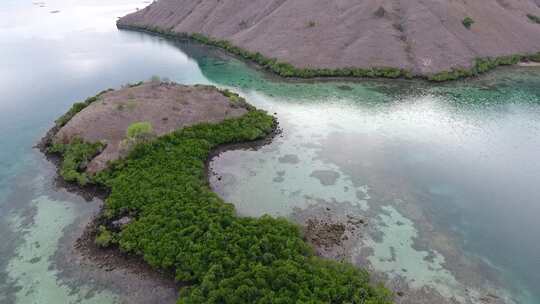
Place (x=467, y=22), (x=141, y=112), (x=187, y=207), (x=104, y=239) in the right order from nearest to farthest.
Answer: (x=104, y=239), (x=187, y=207), (x=141, y=112), (x=467, y=22)

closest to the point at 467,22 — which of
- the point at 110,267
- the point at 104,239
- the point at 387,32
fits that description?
the point at 387,32

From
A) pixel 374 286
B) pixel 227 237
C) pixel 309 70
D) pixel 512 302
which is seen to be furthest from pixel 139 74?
pixel 512 302

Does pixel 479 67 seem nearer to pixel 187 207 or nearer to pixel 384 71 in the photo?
pixel 384 71

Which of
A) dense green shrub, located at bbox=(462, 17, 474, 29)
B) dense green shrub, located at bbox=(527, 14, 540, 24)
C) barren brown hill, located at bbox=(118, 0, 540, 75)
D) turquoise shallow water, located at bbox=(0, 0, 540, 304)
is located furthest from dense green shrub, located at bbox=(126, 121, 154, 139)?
dense green shrub, located at bbox=(527, 14, 540, 24)

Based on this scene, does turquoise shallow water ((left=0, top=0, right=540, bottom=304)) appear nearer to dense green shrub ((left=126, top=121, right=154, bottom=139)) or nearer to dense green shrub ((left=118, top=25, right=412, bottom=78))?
dense green shrub ((left=118, top=25, right=412, bottom=78))

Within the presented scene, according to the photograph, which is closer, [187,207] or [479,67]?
[187,207]

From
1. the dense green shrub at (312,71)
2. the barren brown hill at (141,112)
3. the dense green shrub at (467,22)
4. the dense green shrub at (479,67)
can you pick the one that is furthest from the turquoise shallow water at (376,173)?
the dense green shrub at (467,22)

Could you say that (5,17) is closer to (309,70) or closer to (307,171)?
(309,70)
